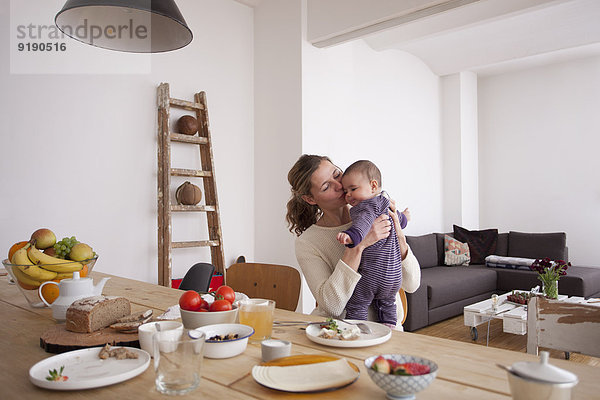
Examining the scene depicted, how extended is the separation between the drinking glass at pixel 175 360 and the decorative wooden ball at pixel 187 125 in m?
2.97

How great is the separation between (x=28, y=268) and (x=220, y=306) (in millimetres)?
747

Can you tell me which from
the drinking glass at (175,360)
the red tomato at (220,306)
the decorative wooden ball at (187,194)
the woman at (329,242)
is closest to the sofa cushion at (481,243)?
the decorative wooden ball at (187,194)

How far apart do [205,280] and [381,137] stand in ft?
12.1

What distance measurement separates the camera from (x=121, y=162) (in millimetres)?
3396

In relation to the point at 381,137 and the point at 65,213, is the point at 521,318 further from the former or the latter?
the point at 65,213

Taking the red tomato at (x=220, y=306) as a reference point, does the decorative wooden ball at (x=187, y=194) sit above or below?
above

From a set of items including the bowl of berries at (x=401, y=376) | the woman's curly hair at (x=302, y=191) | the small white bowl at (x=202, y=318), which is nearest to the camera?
the bowl of berries at (x=401, y=376)

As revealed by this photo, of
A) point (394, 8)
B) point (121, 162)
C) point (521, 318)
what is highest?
point (394, 8)

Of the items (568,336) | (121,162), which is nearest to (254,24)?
(121,162)

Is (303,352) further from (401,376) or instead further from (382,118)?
(382,118)

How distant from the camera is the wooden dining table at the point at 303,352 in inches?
34.3

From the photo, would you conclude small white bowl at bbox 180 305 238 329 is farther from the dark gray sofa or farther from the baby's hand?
the dark gray sofa

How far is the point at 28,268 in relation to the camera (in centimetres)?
150

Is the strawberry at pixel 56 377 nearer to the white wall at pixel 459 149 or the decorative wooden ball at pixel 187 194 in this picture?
the decorative wooden ball at pixel 187 194
